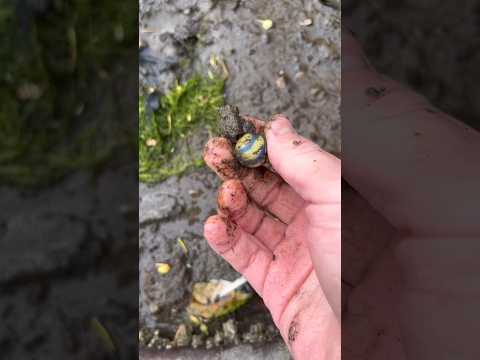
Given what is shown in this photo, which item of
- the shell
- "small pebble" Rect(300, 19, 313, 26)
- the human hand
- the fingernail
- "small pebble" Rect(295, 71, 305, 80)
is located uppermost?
"small pebble" Rect(300, 19, 313, 26)

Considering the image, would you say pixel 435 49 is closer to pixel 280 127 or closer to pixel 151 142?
pixel 280 127

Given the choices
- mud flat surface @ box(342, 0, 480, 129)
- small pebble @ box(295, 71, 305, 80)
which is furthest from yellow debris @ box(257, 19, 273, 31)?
A: mud flat surface @ box(342, 0, 480, 129)

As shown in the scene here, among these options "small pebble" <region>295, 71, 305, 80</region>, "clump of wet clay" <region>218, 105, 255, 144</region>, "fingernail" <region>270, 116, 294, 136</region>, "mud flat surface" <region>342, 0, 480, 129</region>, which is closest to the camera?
"mud flat surface" <region>342, 0, 480, 129</region>

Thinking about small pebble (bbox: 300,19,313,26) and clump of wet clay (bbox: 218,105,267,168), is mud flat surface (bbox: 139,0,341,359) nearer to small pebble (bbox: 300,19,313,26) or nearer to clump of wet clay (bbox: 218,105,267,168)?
small pebble (bbox: 300,19,313,26)

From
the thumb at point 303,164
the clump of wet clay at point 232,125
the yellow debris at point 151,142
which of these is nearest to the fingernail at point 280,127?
the thumb at point 303,164

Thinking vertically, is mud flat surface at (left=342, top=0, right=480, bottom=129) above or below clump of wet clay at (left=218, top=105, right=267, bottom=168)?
above

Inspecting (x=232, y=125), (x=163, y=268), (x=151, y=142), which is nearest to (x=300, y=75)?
(x=232, y=125)
